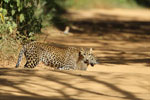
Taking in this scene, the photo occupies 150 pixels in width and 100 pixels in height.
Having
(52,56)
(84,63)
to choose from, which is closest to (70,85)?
(52,56)

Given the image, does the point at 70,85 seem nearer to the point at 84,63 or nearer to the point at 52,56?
the point at 52,56

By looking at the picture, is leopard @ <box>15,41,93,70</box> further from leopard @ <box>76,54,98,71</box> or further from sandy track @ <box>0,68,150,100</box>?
sandy track @ <box>0,68,150,100</box>

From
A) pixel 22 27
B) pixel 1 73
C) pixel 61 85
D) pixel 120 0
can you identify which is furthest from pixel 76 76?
pixel 120 0

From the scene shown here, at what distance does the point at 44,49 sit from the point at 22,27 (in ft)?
11.5

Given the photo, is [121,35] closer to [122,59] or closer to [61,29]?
[61,29]

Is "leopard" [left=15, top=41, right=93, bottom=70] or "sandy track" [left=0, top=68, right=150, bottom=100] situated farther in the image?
"leopard" [left=15, top=41, right=93, bottom=70]

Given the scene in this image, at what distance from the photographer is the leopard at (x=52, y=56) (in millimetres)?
11062

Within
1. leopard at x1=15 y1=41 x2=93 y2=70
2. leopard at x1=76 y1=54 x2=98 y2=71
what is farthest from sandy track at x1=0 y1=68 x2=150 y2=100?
leopard at x1=76 y1=54 x2=98 y2=71

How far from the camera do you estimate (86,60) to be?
1152 cm

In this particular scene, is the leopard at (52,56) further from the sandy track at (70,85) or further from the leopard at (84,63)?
the sandy track at (70,85)

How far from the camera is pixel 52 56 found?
37.2 feet

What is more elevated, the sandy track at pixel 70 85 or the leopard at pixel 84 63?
the leopard at pixel 84 63

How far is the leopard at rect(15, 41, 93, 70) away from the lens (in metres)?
11.1

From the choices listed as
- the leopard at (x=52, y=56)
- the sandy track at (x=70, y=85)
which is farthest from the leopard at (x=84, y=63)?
the sandy track at (x=70, y=85)
